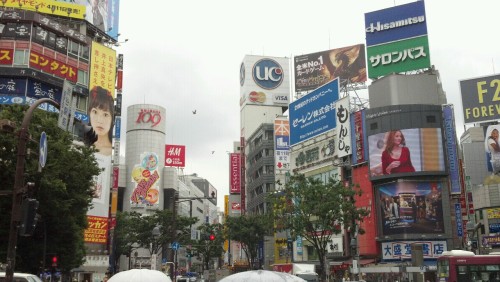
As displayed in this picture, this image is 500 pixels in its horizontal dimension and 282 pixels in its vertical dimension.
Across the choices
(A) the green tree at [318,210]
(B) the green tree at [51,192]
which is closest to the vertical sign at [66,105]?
(B) the green tree at [51,192]

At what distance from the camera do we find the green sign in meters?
61.4

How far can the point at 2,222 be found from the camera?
26672 mm

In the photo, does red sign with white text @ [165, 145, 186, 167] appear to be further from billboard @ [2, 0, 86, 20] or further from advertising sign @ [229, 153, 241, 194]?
billboard @ [2, 0, 86, 20]

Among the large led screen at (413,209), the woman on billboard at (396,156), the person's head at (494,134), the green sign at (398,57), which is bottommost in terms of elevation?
the large led screen at (413,209)

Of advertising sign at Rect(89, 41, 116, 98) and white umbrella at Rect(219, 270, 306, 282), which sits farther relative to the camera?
advertising sign at Rect(89, 41, 116, 98)

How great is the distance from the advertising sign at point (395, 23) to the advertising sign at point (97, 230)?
3733cm

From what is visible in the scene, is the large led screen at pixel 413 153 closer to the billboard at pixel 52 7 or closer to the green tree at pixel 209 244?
the green tree at pixel 209 244

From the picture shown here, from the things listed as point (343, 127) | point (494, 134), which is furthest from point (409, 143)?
point (494, 134)

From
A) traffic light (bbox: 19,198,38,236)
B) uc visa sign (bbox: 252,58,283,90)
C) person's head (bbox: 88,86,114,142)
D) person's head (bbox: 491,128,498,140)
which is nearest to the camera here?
traffic light (bbox: 19,198,38,236)

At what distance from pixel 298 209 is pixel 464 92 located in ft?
109

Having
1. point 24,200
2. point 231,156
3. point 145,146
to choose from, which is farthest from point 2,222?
point 145,146

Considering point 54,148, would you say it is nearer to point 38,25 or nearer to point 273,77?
point 38,25

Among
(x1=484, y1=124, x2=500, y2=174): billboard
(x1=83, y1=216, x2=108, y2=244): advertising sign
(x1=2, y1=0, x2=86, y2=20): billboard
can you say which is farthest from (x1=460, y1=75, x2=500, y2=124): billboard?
(x1=2, y1=0, x2=86, y2=20): billboard

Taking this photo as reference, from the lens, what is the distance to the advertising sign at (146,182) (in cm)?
10662
